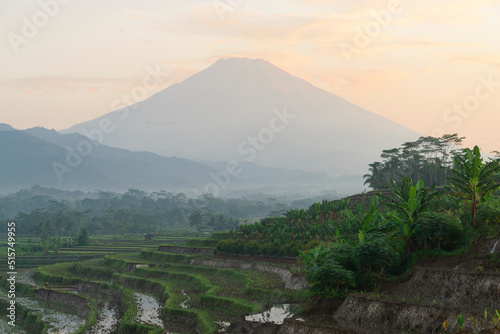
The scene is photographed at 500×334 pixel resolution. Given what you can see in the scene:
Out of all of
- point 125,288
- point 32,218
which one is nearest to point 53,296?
point 125,288

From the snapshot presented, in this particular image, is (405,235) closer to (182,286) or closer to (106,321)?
(106,321)

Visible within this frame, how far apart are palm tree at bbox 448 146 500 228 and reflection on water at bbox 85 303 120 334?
2156 centimetres

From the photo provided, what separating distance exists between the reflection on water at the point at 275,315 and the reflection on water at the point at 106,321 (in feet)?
33.1

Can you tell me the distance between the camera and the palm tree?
2569cm

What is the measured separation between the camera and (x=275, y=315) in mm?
28609

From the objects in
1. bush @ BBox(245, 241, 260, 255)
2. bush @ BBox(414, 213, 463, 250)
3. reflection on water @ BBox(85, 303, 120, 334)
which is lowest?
reflection on water @ BBox(85, 303, 120, 334)

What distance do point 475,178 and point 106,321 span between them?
2449cm

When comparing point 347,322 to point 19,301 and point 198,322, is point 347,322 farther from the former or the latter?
point 19,301

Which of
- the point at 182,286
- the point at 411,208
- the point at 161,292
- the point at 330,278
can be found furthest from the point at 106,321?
the point at 411,208

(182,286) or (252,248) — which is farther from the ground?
(252,248)

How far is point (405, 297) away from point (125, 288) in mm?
29696

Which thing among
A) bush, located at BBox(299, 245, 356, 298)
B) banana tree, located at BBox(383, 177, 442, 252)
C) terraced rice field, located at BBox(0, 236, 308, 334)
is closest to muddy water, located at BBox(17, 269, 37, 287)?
terraced rice field, located at BBox(0, 236, 308, 334)

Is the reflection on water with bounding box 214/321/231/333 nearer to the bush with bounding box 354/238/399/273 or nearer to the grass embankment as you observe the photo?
the grass embankment

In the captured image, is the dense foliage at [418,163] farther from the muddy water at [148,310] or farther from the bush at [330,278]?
the bush at [330,278]
